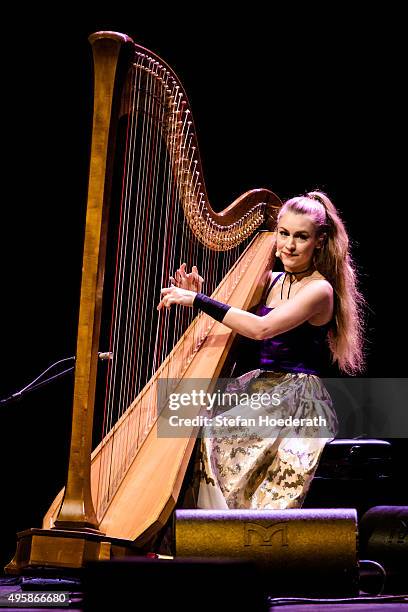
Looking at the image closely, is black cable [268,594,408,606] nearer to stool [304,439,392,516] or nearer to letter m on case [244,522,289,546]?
letter m on case [244,522,289,546]

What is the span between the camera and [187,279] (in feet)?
9.87

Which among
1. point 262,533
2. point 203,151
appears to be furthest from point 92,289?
point 203,151

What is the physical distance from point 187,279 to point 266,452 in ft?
2.21

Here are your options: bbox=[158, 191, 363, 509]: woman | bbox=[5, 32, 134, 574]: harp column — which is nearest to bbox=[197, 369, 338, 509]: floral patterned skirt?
bbox=[158, 191, 363, 509]: woman

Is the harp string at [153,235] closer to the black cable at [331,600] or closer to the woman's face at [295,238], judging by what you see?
the woman's face at [295,238]

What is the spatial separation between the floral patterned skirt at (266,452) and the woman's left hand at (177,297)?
1.16ft

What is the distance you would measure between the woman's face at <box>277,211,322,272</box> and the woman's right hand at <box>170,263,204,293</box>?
0.30 m

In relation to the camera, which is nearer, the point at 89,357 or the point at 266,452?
the point at 89,357

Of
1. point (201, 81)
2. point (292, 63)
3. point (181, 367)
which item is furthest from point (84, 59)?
point (181, 367)


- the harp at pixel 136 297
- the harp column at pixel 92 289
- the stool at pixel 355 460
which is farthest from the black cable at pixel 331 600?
the stool at pixel 355 460

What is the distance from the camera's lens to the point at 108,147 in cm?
209

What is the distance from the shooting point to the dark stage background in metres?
3.74

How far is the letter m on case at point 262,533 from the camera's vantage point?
2.13m

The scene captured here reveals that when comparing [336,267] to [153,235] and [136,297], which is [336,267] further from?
[136,297]
